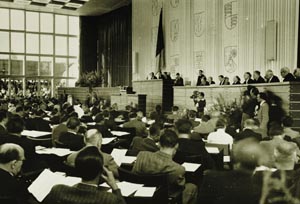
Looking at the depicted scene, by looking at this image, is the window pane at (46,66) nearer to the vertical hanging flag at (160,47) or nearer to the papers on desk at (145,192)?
the vertical hanging flag at (160,47)

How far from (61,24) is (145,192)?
70.0ft

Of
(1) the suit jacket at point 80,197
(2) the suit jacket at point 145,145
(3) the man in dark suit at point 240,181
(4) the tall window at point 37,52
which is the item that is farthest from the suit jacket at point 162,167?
(4) the tall window at point 37,52

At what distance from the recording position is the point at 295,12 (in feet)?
34.3

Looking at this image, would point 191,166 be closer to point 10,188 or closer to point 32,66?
point 10,188

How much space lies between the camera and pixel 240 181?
2547 millimetres

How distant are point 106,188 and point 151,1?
1556 cm

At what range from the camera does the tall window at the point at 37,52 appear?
2175 cm

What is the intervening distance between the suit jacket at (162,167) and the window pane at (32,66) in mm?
20149

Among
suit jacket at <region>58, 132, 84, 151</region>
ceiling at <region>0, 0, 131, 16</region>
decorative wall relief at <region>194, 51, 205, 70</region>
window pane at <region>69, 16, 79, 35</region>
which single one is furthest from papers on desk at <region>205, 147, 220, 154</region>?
window pane at <region>69, 16, 79, 35</region>

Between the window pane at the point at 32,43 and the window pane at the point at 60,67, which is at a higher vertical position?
the window pane at the point at 32,43

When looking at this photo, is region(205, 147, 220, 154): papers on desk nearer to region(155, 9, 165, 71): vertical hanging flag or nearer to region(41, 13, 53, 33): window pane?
region(155, 9, 165, 71): vertical hanging flag

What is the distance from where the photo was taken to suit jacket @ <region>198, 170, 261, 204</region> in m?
2.50

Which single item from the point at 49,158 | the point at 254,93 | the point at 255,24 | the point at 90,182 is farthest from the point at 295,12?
the point at 90,182

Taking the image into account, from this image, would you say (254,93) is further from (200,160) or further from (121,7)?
(121,7)
